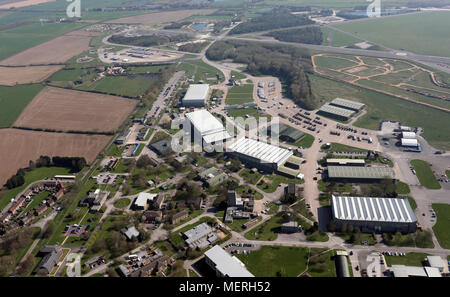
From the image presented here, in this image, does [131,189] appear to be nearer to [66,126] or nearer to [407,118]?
[66,126]

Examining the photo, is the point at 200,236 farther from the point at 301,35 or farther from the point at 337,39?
the point at 301,35

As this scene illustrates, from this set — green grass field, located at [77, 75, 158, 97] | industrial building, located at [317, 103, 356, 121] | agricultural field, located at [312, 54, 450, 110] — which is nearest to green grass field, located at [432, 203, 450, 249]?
industrial building, located at [317, 103, 356, 121]

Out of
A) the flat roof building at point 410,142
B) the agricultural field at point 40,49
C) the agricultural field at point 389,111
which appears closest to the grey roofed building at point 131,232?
the flat roof building at point 410,142

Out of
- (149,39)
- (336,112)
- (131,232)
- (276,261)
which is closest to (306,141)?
(336,112)

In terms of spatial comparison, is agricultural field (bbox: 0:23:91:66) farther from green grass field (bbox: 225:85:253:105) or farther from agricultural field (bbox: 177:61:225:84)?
green grass field (bbox: 225:85:253:105)

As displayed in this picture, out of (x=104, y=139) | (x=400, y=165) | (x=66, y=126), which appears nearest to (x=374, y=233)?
(x=400, y=165)

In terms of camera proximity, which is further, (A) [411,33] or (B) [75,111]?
(A) [411,33]

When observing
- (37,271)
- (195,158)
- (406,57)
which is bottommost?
(37,271)
